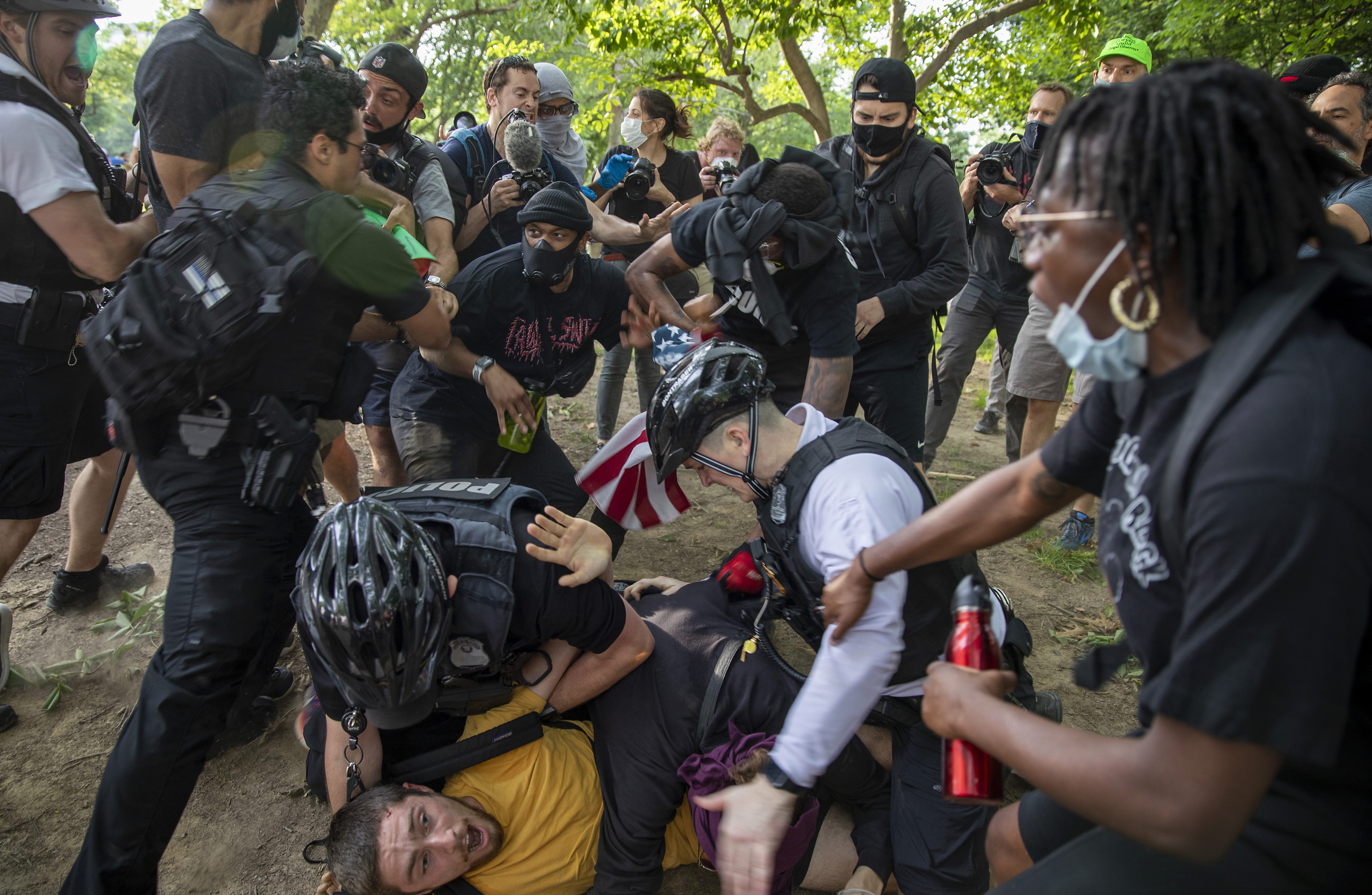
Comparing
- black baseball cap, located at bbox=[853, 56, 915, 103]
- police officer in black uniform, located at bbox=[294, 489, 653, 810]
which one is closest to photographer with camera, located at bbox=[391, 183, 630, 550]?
police officer in black uniform, located at bbox=[294, 489, 653, 810]

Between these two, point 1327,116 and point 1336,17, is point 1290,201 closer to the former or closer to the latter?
point 1327,116

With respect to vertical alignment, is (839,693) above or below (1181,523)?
below

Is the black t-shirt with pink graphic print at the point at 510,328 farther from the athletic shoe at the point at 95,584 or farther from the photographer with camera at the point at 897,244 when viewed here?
the athletic shoe at the point at 95,584

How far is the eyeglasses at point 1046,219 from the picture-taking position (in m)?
1.24

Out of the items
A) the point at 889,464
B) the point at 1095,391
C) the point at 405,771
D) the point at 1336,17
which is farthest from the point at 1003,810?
the point at 1336,17

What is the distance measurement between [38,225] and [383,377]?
1567 millimetres

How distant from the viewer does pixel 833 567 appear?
6.88ft

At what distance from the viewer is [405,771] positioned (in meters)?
2.55

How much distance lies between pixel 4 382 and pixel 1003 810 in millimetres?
3484

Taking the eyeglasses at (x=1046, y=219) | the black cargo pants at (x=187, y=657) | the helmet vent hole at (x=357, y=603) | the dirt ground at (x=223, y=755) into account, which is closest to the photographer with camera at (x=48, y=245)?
the dirt ground at (x=223, y=755)

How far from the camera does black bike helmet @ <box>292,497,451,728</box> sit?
6.95ft

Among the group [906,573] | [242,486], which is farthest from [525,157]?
[906,573]

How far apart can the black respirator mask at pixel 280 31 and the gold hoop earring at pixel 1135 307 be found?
310 cm

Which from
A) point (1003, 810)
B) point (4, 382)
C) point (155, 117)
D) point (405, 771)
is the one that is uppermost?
point (155, 117)
